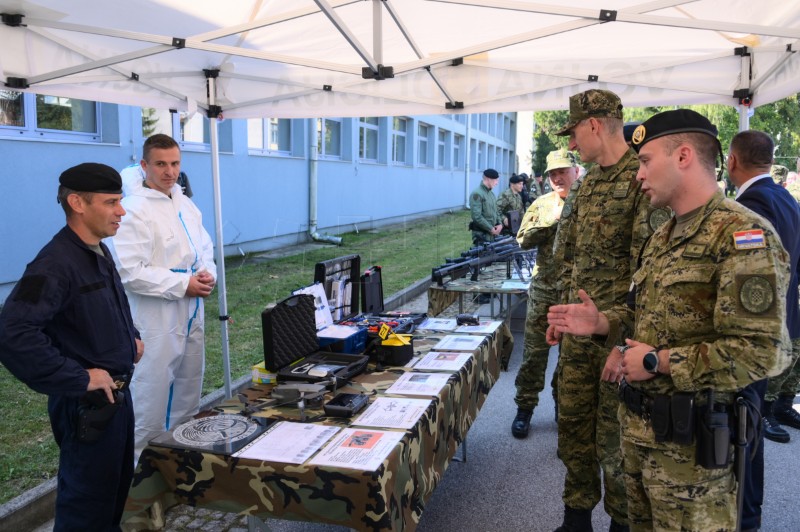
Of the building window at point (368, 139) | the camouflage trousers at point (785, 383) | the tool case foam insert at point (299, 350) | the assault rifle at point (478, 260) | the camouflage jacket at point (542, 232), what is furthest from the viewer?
the building window at point (368, 139)

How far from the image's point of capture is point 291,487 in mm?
1902

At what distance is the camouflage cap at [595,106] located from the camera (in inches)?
108

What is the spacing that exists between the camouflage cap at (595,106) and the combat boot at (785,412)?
296cm

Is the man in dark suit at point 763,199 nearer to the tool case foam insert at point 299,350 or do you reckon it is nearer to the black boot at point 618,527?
the black boot at point 618,527

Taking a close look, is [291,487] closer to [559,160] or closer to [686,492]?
[686,492]

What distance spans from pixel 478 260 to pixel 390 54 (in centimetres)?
251

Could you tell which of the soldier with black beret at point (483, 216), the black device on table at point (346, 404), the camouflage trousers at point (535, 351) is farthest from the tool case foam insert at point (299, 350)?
the soldier with black beret at point (483, 216)

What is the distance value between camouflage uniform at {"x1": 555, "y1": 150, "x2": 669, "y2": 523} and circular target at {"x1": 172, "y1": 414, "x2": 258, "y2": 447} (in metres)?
1.48

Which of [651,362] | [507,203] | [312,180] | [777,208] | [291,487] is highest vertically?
[312,180]

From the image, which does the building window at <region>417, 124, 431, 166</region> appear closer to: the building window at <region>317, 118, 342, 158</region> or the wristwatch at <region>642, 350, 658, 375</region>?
the building window at <region>317, 118, 342, 158</region>

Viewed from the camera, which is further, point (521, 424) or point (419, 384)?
point (521, 424)

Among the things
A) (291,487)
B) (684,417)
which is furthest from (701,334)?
(291,487)

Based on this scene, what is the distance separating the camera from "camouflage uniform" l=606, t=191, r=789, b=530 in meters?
1.70

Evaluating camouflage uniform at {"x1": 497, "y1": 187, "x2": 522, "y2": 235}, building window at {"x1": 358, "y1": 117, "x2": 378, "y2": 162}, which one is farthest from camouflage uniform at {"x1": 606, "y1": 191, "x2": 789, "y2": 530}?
building window at {"x1": 358, "y1": 117, "x2": 378, "y2": 162}
